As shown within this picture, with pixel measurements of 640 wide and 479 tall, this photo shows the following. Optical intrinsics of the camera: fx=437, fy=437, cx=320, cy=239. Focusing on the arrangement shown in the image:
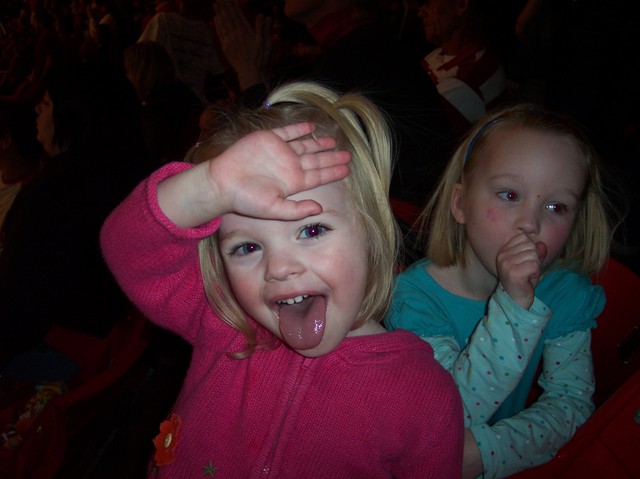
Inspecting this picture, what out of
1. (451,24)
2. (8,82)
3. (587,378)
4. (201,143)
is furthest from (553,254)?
(8,82)

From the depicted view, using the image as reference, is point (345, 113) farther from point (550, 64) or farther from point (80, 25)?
point (80, 25)

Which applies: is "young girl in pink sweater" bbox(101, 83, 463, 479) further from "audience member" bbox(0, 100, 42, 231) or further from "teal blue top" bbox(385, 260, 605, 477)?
"audience member" bbox(0, 100, 42, 231)

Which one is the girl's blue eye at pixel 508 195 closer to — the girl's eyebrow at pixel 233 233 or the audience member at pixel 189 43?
the girl's eyebrow at pixel 233 233

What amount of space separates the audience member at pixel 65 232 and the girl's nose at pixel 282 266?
1178 millimetres

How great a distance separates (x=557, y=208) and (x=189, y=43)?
3833mm

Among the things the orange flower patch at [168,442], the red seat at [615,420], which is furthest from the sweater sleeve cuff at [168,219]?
the red seat at [615,420]

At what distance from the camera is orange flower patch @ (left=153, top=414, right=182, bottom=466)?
958mm

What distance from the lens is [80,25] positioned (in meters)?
6.94

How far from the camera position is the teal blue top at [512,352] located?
0.98 metres

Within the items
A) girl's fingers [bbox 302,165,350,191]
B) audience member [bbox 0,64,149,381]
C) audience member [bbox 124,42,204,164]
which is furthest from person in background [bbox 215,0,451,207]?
audience member [bbox 124,42,204,164]

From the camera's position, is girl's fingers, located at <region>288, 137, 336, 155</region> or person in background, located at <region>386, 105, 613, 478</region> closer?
girl's fingers, located at <region>288, 137, 336, 155</region>

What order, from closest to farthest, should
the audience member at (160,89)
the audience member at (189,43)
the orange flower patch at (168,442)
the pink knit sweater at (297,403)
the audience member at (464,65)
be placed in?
the pink knit sweater at (297,403) → the orange flower patch at (168,442) → the audience member at (464,65) → the audience member at (160,89) → the audience member at (189,43)

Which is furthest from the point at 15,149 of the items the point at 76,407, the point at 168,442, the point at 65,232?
the point at 168,442

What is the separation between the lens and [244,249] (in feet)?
2.75
